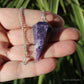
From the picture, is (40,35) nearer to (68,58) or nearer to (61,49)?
(61,49)

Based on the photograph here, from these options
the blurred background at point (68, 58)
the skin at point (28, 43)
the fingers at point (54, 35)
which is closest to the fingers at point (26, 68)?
the skin at point (28, 43)

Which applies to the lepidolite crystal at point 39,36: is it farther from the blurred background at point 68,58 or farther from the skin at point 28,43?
the blurred background at point 68,58

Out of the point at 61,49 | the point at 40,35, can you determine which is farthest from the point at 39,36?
the point at 61,49

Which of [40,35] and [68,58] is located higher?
[40,35]

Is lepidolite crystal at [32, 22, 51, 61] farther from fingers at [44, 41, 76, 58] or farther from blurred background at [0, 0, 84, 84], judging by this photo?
blurred background at [0, 0, 84, 84]

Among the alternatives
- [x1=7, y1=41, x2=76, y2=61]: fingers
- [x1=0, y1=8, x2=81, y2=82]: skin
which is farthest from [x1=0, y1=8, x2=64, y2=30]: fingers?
[x1=7, y1=41, x2=76, y2=61]: fingers

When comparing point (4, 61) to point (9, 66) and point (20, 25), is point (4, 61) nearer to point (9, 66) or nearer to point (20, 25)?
point (9, 66)

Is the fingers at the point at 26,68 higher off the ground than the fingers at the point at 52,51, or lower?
lower
